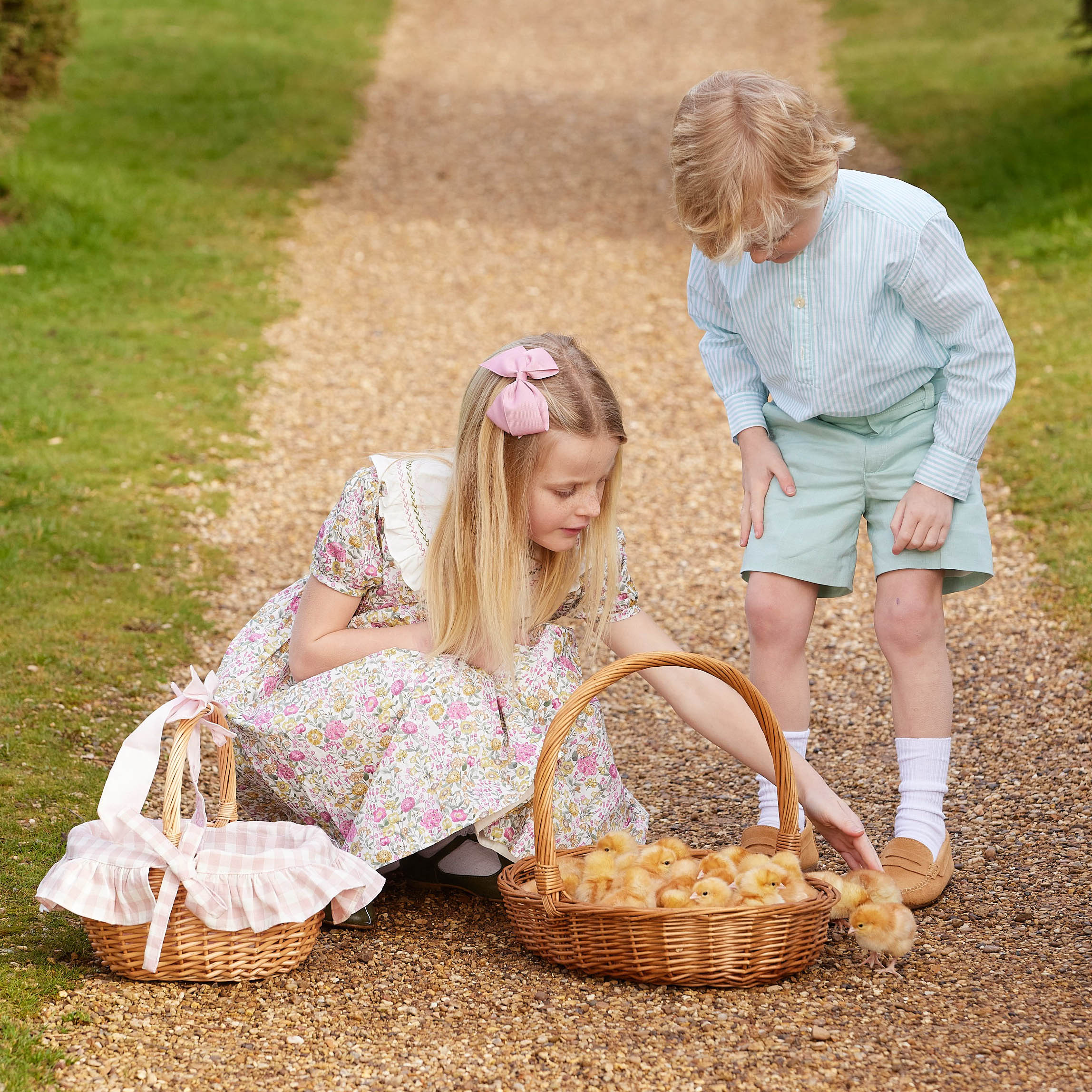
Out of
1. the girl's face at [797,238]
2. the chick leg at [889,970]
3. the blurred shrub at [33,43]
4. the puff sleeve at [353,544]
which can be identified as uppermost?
the blurred shrub at [33,43]

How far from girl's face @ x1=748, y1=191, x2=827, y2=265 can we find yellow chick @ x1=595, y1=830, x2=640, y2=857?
1213mm

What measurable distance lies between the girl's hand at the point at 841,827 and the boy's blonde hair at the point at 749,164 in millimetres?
1076

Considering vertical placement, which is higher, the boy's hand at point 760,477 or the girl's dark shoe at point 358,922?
the boy's hand at point 760,477

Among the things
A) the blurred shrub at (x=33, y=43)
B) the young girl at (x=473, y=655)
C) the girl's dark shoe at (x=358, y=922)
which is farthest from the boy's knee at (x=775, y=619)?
the blurred shrub at (x=33, y=43)

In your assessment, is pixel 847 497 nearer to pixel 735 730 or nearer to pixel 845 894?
pixel 735 730

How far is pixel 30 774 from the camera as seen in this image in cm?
352

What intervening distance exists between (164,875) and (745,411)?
162cm

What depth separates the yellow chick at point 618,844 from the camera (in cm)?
272

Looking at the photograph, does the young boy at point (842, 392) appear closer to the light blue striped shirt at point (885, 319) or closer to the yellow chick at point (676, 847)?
the light blue striped shirt at point (885, 319)

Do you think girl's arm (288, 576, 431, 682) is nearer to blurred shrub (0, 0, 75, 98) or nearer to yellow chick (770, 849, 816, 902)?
yellow chick (770, 849, 816, 902)

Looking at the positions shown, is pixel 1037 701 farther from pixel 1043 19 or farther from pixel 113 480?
pixel 1043 19

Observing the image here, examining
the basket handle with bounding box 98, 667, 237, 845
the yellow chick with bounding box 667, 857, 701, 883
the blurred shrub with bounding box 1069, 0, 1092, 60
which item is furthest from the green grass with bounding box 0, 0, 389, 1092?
the blurred shrub with bounding box 1069, 0, 1092, 60

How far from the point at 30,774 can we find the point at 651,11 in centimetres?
1493

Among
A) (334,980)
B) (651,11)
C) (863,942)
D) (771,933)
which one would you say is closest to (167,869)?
(334,980)
